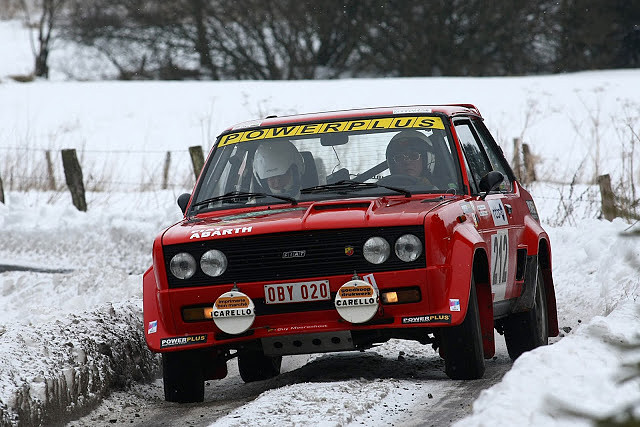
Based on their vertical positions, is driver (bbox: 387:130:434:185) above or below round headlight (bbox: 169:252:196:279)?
above

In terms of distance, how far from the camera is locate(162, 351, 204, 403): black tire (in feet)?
22.4

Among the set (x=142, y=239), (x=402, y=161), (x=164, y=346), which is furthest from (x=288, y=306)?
(x=142, y=239)

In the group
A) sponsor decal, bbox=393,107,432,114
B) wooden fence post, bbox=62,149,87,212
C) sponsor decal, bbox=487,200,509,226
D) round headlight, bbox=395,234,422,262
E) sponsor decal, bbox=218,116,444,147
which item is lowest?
round headlight, bbox=395,234,422,262

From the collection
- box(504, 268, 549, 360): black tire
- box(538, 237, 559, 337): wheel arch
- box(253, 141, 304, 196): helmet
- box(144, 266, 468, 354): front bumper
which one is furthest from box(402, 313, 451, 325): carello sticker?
box(538, 237, 559, 337): wheel arch

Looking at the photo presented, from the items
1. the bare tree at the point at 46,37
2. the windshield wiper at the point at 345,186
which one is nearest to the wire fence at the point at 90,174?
the windshield wiper at the point at 345,186

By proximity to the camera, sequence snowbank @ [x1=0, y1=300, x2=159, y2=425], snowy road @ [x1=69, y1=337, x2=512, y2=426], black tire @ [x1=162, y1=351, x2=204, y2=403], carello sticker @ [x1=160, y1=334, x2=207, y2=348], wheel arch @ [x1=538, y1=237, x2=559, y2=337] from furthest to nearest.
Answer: wheel arch @ [x1=538, y1=237, x2=559, y2=337]
black tire @ [x1=162, y1=351, x2=204, y2=403]
carello sticker @ [x1=160, y1=334, x2=207, y2=348]
snowbank @ [x1=0, y1=300, x2=159, y2=425]
snowy road @ [x1=69, y1=337, x2=512, y2=426]

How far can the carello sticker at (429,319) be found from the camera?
20.6 feet

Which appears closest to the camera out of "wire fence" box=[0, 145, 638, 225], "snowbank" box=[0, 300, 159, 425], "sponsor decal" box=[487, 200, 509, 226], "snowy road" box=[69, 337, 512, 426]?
"snowy road" box=[69, 337, 512, 426]

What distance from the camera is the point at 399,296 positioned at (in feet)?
20.7

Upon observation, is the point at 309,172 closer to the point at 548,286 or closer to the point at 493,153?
the point at 493,153

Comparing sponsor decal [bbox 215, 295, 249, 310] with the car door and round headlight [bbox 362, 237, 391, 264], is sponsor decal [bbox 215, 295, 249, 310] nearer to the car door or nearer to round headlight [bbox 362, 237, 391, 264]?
round headlight [bbox 362, 237, 391, 264]

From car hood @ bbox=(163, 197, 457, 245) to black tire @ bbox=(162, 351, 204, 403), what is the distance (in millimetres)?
768

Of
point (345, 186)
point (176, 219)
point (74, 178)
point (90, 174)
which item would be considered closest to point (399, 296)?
point (345, 186)

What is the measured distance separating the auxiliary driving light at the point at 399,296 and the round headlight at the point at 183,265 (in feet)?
3.68
